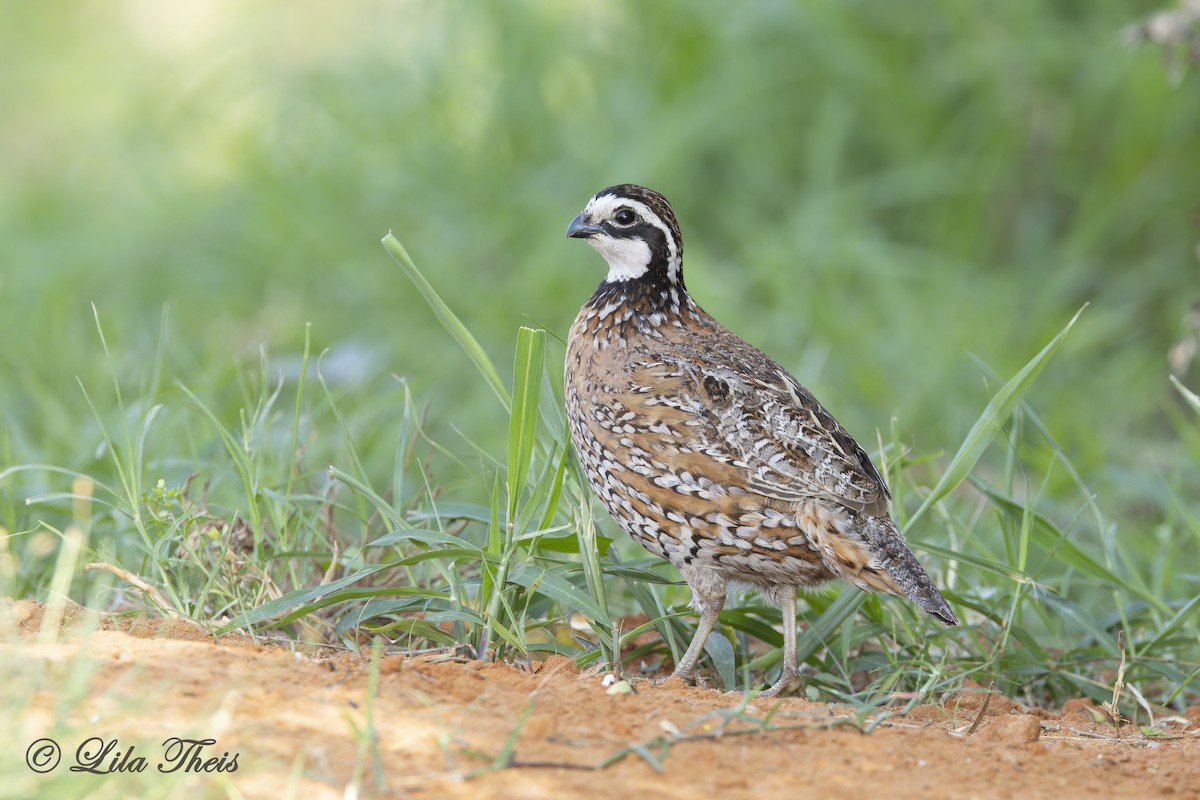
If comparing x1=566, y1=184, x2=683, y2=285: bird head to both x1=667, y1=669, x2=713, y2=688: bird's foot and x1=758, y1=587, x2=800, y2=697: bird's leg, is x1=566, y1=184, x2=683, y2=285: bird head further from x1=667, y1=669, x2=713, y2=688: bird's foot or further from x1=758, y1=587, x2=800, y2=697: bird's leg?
x1=667, y1=669, x2=713, y2=688: bird's foot

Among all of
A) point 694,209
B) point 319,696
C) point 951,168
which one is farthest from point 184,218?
point 319,696

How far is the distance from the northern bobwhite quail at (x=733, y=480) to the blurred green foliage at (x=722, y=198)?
279 centimetres

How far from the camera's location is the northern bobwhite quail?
3.74 metres

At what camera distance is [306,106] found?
893 centimetres

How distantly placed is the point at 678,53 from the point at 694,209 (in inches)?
36.2

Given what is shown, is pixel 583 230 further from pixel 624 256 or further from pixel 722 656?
pixel 722 656

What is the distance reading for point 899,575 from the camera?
362cm

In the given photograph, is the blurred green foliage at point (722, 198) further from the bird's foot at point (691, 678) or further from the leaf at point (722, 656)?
the bird's foot at point (691, 678)

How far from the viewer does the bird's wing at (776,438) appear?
12.4 feet

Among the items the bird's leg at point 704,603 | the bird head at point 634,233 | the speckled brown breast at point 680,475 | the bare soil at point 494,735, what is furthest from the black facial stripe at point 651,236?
the bare soil at point 494,735

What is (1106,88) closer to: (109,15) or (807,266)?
(807,266)

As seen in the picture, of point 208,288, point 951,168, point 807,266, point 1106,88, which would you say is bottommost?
point 208,288

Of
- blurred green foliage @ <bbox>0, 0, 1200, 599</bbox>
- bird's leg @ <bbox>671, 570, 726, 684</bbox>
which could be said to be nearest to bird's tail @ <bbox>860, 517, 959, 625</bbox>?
bird's leg @ <bbox>671, 570, 726, 684</bbox>

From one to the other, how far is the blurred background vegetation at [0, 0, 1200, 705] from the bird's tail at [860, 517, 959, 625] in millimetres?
3003
